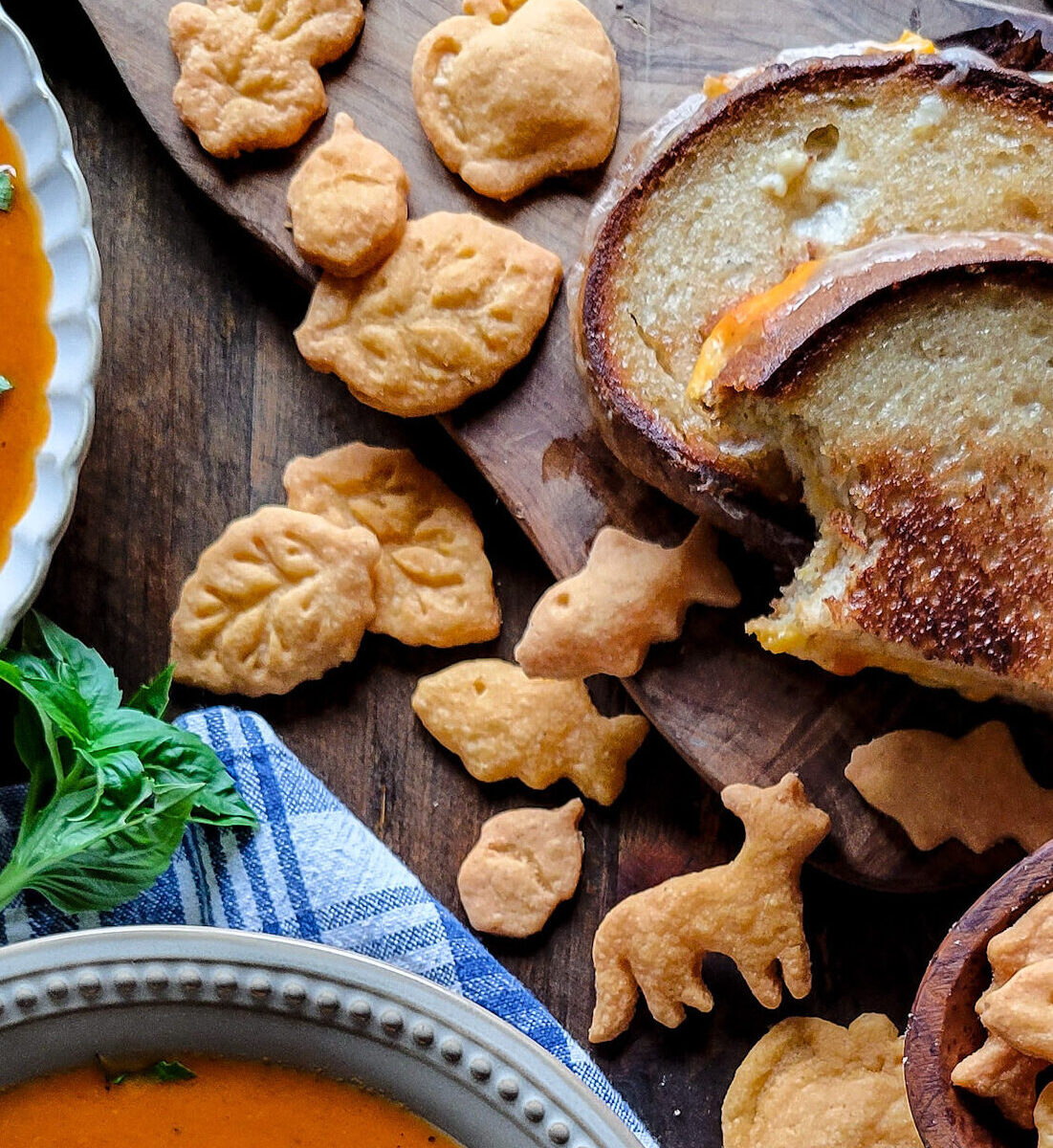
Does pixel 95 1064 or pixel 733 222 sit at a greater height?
pixel 733 222

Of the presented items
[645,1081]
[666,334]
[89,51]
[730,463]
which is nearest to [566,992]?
[645,1081]

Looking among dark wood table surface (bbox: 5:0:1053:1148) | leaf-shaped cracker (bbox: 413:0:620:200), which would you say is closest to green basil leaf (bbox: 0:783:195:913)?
dark wood table surface (bbox: 5:0:1053:1148)

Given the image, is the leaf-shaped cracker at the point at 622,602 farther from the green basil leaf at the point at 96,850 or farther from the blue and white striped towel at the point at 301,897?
the green basil leaf at the point at 96,850

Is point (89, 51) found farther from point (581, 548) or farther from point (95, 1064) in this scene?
point (95, 1064)

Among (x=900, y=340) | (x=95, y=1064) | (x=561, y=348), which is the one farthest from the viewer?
(x=561, y=348)

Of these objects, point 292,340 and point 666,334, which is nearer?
point 666,334

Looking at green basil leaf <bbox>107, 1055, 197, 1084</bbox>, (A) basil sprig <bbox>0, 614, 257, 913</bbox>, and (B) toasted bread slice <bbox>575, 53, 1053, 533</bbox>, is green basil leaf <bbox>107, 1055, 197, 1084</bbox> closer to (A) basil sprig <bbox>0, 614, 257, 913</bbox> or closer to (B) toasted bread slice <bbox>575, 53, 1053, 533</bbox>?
(A) basil sprig <bbox>0, 614, 257, 913</bbox>
